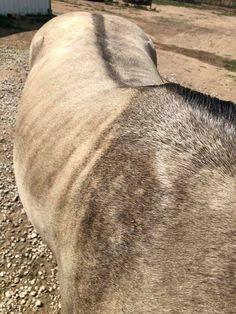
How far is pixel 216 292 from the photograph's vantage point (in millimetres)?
1639

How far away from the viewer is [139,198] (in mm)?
2074

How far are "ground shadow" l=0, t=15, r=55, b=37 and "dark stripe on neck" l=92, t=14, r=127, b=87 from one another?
32.4 ft

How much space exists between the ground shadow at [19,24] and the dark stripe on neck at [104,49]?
9.88 metres

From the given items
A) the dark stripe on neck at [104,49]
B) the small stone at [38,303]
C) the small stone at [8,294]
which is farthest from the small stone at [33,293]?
the dark stripe on neck at [104,49]

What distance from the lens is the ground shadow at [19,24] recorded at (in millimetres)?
14602

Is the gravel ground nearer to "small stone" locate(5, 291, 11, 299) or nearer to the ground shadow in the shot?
"small stone" locate(5, 291, 11, 299)

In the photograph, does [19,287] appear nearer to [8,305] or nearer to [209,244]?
[8,305]

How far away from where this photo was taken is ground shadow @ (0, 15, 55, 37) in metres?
14.6

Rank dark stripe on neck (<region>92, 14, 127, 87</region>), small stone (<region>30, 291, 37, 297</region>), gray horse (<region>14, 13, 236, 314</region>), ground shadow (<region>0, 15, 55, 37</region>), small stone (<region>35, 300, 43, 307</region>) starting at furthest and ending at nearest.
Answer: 1. ground shadow (<region>0, 15, 55, 37</region>)
2. small stone (<region>30, 291, 37, 297</region>)
3. small stone (<region>35, 300, 43, 307</region>)
4. dark stripe on neck (<region>92, 14, 127, 87</region>)
5. gray horse (<region>14, 13, 236, 314</region>)

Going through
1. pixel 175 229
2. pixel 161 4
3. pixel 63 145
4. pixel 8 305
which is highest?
pixel 175 229

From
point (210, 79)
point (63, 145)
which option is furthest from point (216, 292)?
point (210, 79)

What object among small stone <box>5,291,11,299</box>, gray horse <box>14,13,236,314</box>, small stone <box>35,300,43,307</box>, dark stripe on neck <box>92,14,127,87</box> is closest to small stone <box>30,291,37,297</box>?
small stone <box>35,300,43,307</box>

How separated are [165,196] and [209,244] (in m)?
0.34

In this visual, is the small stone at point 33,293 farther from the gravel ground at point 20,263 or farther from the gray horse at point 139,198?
the gray horse at point 139,198
